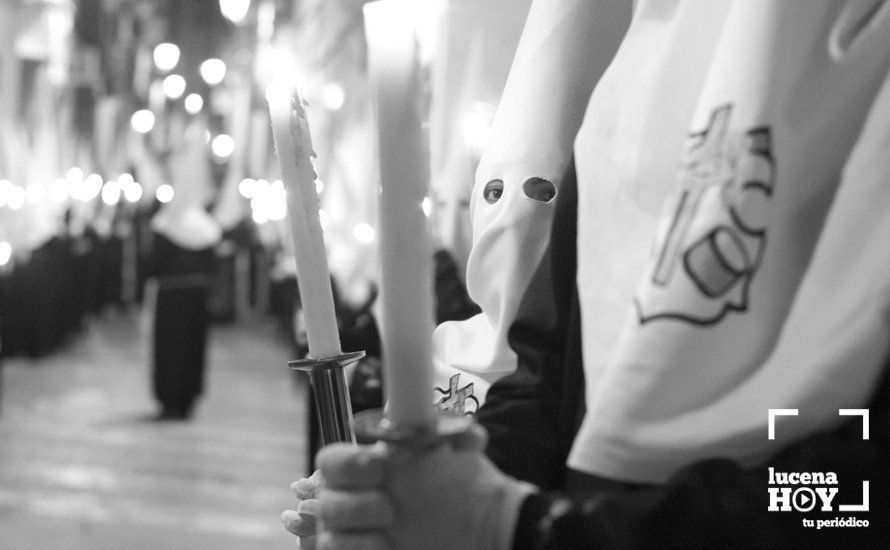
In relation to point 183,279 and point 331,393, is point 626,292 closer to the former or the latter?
point 331,393

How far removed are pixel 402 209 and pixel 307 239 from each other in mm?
163

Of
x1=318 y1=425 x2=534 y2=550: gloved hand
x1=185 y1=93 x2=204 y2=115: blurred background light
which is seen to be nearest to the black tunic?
x1=185 y1=93 x2=204 y2=115: blurred background light

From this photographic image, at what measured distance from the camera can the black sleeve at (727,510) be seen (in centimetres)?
54

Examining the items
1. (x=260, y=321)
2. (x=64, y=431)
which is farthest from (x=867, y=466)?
(x=260, y=321)

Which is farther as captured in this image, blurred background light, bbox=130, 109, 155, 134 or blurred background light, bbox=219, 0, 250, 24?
blurred background light, bbox=130, 109, 155, 134

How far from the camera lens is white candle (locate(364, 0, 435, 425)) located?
437 mm

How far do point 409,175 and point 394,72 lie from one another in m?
0.05

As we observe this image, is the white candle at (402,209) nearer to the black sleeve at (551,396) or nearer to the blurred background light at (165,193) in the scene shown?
the black sleeve at (551,396)

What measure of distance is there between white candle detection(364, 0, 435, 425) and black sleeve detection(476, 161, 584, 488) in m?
0.30

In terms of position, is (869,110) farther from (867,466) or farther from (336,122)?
(336,122)

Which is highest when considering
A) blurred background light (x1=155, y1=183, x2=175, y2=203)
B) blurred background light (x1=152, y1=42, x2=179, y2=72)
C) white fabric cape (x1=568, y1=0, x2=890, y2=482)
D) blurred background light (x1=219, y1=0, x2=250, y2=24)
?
blurred background light (x1=219, y1=0, x2=250, y2=24)

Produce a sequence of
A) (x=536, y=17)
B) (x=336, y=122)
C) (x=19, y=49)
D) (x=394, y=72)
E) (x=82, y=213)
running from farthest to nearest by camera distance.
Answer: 1. (x=82, y=213)
2. (x=19, y=49)
3. (x=336, y=122)
4. (x=536, y=17)
5. (x=394, y=72)

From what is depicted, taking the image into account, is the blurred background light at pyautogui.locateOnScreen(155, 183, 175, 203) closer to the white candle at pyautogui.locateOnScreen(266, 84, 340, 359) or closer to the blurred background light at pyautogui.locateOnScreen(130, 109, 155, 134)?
the blurred background light at pyautogui.locateOnScreen(130, 109, 155, 134)

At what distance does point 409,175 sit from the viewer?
44cm
